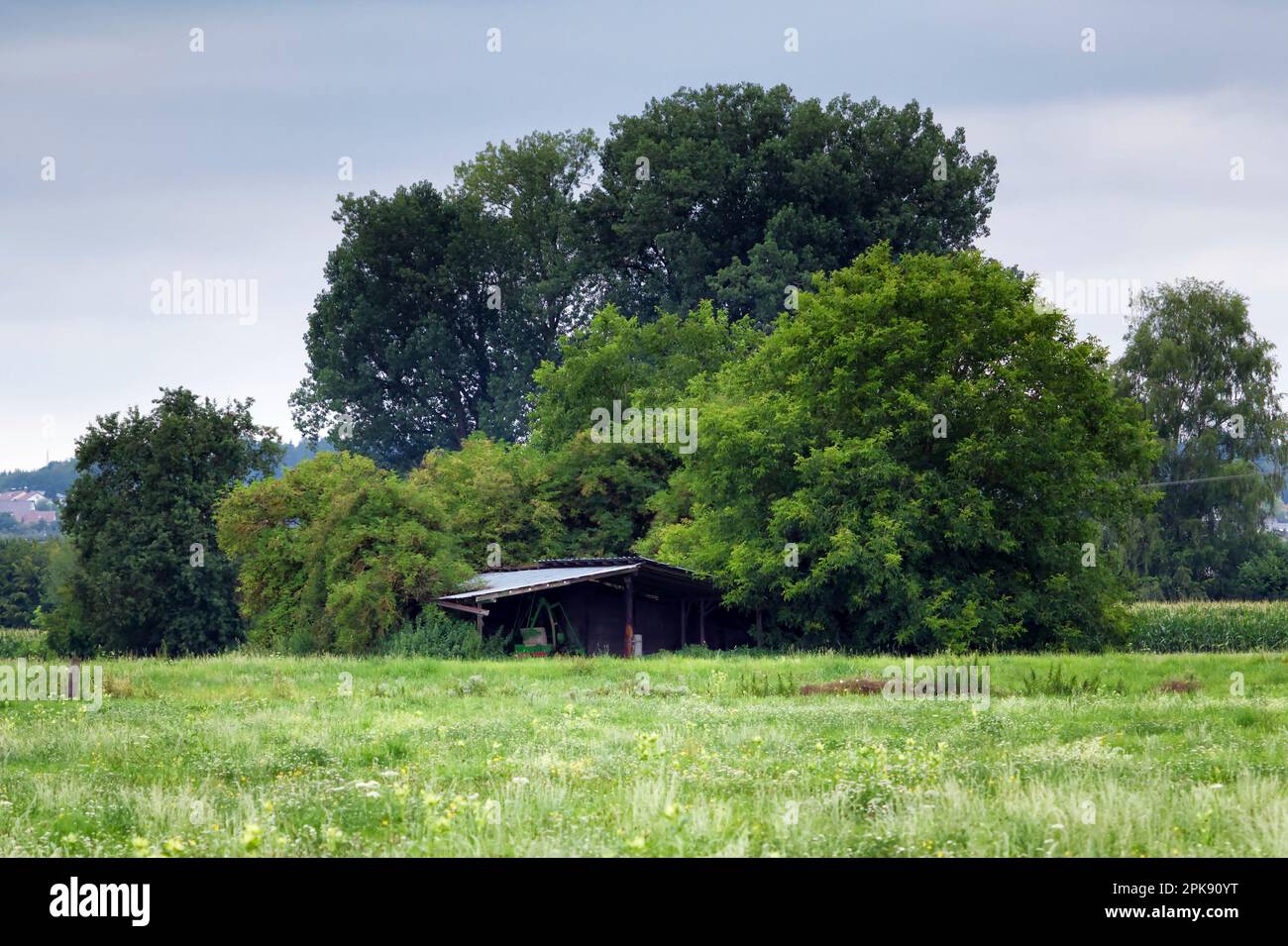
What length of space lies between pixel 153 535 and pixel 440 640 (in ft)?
83.2

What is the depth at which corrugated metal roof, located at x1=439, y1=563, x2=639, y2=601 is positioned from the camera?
43.8 meters

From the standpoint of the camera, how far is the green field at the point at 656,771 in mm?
10648

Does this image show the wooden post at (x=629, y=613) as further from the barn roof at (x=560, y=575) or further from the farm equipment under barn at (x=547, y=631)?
the farm equipment under barn at (x=547, y=631)

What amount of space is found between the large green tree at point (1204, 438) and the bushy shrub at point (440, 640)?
38.8 meters

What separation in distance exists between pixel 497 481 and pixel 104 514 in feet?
70.4

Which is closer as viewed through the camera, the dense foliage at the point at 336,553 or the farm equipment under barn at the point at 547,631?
the farm equipment under barn at the point at 547,631

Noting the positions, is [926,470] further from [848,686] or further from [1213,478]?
[1213,478]

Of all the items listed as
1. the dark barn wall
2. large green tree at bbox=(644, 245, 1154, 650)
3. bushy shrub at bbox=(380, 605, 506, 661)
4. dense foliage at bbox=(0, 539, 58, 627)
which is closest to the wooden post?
→ the dark barn wall

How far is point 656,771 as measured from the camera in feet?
49.8

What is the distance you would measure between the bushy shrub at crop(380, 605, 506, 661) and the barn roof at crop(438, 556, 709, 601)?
2.80 ft

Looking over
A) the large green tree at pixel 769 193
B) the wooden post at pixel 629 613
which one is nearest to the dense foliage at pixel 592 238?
the large green tree at pixel 769 193

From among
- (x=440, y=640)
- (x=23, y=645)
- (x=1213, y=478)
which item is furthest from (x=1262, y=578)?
(x=23, y=645)
